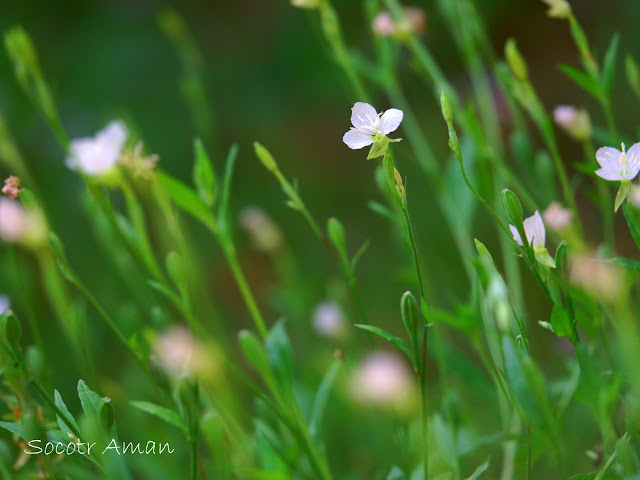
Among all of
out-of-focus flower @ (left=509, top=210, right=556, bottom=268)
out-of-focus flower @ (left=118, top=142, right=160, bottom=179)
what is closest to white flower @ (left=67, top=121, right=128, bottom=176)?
out-of-focus flower @ (left=118, top=142, right=160, bottom=179)

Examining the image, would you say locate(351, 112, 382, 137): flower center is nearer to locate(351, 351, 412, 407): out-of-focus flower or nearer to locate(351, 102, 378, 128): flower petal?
locate(351, 102, 378, 128): flower petal

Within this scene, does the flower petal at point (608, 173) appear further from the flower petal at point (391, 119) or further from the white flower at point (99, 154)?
the white flower at point (99, 154)

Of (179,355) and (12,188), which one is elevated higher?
(12,188)

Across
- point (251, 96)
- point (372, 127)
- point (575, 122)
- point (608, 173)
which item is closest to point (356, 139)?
point (372, 127)

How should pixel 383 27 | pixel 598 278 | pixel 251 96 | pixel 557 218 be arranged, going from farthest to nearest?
pixel 251 96 → pixel 383 27 → pixel 557 218 → pixel 598 278

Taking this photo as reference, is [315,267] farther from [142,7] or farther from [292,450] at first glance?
[292,450]

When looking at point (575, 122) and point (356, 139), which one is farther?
point (575, 122)

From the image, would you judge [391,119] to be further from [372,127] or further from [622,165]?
[622,165]

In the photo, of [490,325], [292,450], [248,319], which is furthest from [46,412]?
[248,319]
